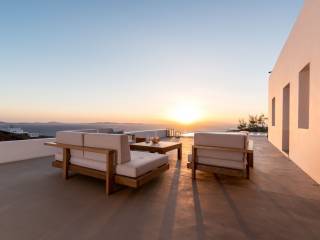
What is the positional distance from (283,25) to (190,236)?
7252 millimetres

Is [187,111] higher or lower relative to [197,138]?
higher

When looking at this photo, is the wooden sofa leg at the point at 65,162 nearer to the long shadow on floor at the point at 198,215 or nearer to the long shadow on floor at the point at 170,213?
the long shadow on floor at the point at 170,213

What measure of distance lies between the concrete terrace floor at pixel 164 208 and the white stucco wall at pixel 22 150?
126 cm

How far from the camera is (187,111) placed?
1276 cm

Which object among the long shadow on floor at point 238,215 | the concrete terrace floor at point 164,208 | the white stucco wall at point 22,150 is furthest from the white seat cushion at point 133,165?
the white stucco wall at point 22,150

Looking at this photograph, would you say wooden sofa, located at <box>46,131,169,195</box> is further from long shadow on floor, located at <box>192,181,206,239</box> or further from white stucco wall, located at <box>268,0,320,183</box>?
white stucco wall, located at <box>268,0,320,183</box>

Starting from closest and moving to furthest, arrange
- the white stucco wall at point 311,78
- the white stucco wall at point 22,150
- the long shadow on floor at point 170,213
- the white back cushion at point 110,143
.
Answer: the long shadow on floor at point 170,213 < the white back cushion at point 110,143 < the white stucco wall at point 311,78 < the white stucco wall at point 22,150

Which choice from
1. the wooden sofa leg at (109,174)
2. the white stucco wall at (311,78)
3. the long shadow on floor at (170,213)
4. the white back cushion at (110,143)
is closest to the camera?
the long shadow on floor at (170,213)

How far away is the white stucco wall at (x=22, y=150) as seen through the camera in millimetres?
4613

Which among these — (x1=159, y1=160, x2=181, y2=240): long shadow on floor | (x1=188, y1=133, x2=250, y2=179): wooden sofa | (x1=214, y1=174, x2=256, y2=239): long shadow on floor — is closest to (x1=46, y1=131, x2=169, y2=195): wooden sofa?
(x1=159, y1=160, x2=181, y2=240): long shadow on floor

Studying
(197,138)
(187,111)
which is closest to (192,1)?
(197,138)

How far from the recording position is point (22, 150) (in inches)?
194

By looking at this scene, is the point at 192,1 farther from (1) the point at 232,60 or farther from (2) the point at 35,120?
(2) the point at 35,120

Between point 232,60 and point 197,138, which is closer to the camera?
point 197,138
